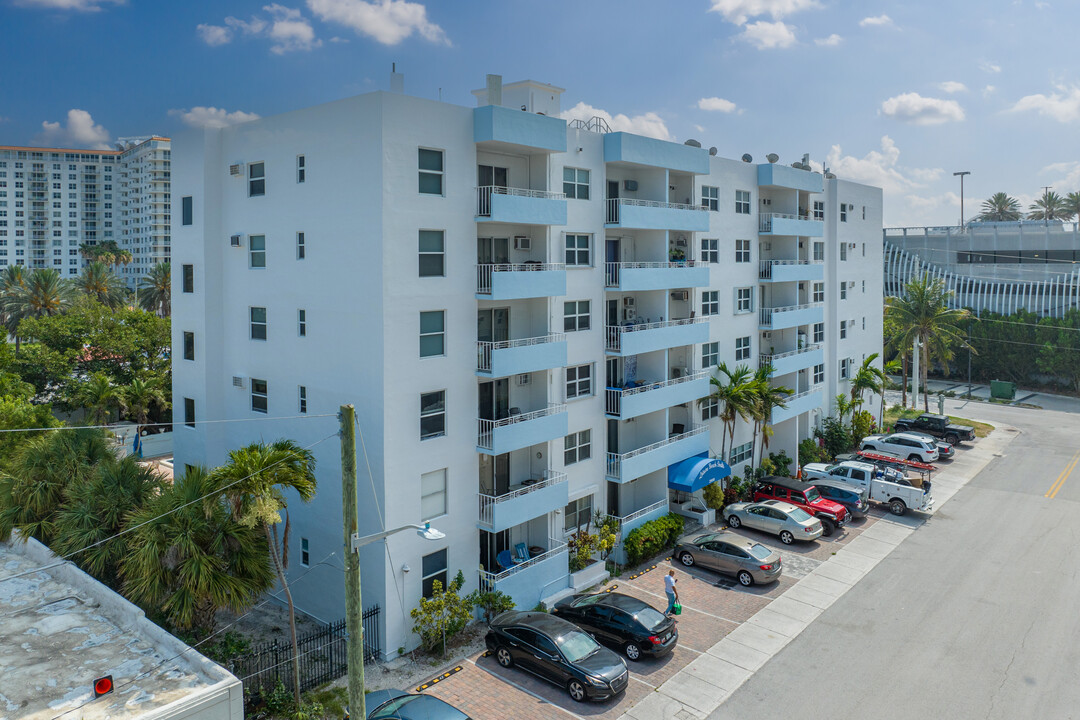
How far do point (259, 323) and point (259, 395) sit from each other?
2.36 m

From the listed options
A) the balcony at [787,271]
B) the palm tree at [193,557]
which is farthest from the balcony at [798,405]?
the palm tree at [193,557]

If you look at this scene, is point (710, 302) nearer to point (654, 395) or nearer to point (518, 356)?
point (654, 395)

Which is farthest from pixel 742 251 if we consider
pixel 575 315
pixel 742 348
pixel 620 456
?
pixel 620 456

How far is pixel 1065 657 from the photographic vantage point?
20781mm

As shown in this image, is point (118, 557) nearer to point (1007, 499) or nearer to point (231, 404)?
point (231, 404)

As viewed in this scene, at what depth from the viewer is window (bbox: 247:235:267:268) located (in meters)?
23.8

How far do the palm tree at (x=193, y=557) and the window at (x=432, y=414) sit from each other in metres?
5.29

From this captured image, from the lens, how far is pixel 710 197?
33094 mm

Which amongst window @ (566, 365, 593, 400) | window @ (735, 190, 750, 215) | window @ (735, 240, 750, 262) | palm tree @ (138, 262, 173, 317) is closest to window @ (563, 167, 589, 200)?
window @ (566, 365, 593, 400)

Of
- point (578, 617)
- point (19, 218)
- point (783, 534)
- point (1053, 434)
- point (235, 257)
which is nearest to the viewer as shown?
point (578, 617)

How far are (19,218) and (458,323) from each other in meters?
144

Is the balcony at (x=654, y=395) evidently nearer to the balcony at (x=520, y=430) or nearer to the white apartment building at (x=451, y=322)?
the white apartment building at (x=451, y=322)

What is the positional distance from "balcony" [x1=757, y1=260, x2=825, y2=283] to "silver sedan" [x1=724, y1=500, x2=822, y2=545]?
11.6 m

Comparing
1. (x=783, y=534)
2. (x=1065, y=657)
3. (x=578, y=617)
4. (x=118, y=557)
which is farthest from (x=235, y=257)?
(x=1065, y=657)
